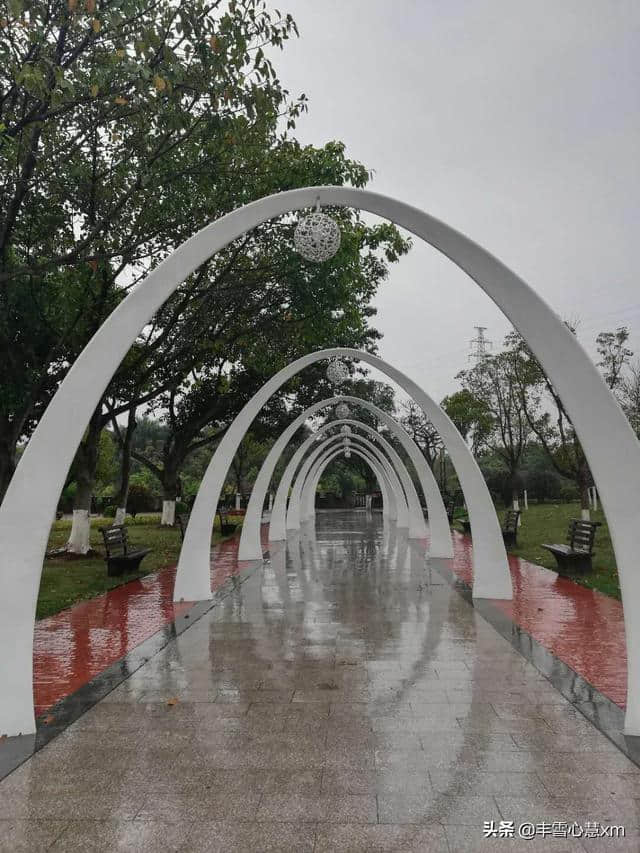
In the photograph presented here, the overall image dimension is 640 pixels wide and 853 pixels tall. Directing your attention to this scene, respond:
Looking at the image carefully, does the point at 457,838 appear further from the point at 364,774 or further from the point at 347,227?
the point at 347,227

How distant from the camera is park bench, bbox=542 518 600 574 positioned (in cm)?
1123

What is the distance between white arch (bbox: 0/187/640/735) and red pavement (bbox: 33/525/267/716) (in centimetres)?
96

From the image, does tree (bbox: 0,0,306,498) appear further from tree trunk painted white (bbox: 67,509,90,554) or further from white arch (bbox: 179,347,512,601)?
white arch (bbox: 179,347,512,601)

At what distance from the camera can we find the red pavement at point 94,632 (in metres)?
5.95

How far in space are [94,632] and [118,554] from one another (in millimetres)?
4152

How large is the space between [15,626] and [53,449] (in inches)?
48.9

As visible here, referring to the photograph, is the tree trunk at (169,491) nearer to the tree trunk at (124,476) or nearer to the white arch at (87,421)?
the tree trunk at (124,476)

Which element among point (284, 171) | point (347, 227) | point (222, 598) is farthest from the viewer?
point (347, 227)

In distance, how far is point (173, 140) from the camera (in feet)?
33.0

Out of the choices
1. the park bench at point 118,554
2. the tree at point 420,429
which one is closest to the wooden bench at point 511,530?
the park bench at point 118,554

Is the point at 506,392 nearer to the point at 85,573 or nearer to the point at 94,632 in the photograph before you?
the point at 85,573

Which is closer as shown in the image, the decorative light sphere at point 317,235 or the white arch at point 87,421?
the white arch at point 87,421

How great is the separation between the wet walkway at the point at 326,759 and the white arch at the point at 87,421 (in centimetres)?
67

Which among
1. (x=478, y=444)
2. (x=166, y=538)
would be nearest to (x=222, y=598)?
(x=166, y=538)
